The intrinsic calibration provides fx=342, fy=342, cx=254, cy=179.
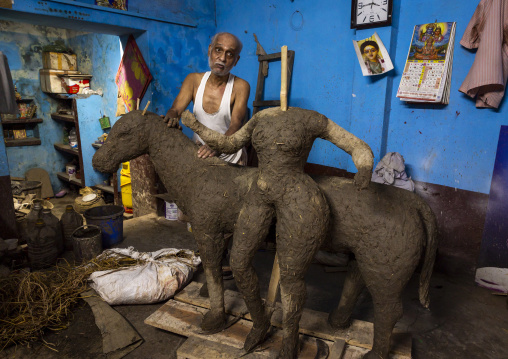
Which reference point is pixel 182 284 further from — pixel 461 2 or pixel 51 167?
pixel 51 167

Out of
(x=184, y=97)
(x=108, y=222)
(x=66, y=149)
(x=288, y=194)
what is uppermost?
(x=184, y=97)

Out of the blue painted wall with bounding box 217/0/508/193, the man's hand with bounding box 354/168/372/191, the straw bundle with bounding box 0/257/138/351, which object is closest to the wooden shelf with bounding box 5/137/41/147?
the straw bundle with bounding box 0/257/138/351

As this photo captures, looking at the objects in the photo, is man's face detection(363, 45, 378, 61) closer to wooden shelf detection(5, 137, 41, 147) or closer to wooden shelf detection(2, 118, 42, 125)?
wooden shelf detection(2, 118, 42, 125)

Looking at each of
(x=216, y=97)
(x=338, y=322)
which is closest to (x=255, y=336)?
(x=338, y=322)

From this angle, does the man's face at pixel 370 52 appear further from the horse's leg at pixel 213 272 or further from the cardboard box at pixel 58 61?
the cardboard box at pixel 58 61

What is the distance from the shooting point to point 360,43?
11.3 feet

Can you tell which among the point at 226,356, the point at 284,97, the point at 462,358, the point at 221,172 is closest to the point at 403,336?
the point at 462,358

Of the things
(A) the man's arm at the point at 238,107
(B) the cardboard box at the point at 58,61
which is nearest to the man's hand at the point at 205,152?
(A) the man's arm at the point at 238,107

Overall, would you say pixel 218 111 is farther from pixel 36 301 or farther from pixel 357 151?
pixel 36 301

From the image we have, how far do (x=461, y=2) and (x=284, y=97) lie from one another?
2.29 m

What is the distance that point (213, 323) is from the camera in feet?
7.70

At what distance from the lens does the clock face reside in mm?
3209

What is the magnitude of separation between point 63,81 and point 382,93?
5.77 metres

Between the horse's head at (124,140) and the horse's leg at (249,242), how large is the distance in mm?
892
